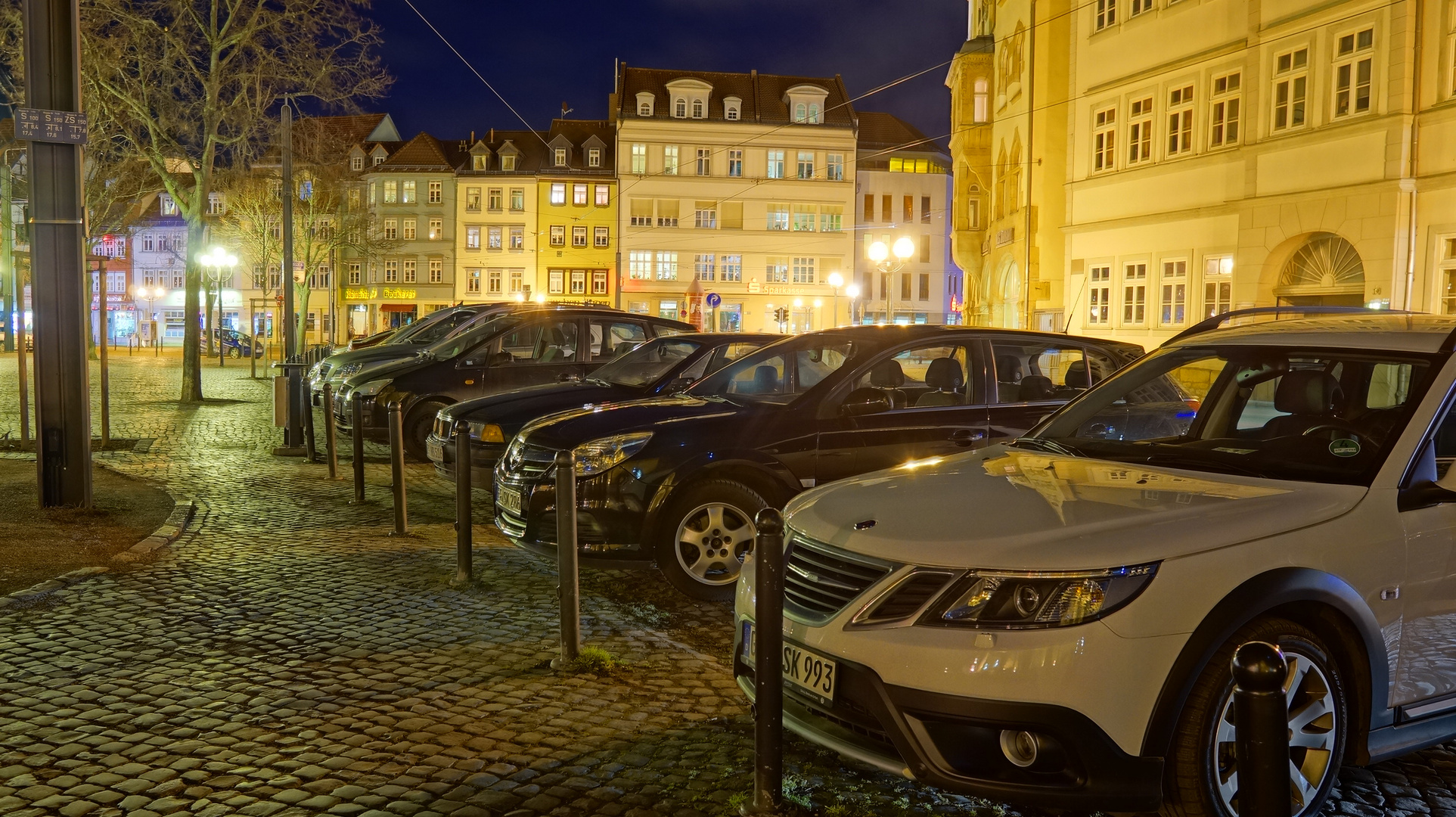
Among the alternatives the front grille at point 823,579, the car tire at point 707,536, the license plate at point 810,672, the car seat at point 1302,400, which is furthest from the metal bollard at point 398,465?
the car seat at point 1302,400

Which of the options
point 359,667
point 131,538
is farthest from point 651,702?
point 131,538

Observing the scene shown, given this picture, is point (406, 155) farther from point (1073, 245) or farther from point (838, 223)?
point (1073, 245)

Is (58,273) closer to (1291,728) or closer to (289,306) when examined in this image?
(289,306)

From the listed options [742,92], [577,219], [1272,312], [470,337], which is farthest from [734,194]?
[1272,312]

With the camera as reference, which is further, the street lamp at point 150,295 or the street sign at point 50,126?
the street lamp at point 150,295

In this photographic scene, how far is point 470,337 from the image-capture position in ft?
50.3

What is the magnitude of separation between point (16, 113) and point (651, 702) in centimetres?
794

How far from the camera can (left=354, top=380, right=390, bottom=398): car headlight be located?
1412cm

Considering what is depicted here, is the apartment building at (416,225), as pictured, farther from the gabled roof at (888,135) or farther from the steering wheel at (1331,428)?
the steering wheel at (1331,428)

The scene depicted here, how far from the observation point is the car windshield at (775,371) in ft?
28.4

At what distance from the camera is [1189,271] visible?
2802 centimetres

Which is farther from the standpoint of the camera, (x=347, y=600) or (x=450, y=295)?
(x=450, y=295)

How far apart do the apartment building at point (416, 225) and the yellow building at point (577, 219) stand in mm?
6100

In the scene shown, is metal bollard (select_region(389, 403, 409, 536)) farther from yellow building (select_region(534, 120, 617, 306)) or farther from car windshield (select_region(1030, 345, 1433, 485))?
yellow building (select_region(534, 120, 617, 306))
